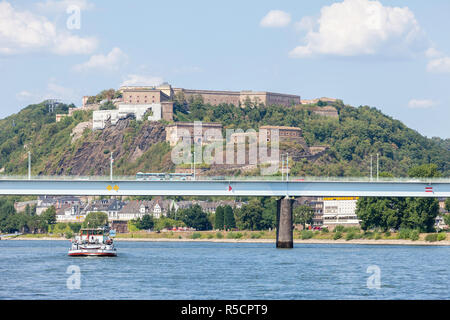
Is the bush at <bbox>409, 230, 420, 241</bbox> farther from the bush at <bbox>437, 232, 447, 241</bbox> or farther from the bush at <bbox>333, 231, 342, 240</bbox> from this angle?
the bush at <bbox>333, 231, 342, 240</bbox>

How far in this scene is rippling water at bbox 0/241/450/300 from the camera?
53750 millimetres

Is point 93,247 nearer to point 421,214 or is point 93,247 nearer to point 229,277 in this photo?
point 229,277

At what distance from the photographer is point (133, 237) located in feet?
590

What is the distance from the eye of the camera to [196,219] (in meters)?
194

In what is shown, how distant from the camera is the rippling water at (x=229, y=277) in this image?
176 ft

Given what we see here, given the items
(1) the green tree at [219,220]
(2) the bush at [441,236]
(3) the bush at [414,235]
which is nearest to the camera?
(2) the bush at [441,236]

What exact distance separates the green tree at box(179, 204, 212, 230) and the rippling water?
10001 cm

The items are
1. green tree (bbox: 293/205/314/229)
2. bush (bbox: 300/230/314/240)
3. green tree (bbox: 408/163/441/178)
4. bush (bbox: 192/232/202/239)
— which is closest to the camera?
green tree (bbox: 408/163/441/178)

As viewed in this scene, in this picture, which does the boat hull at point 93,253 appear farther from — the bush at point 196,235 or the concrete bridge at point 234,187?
the bush at point 196,235

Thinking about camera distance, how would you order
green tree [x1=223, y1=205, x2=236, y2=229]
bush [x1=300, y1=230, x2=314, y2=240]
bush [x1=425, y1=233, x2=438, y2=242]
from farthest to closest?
1. green tree [x1=223, y1=205, x2=236, y2=229]
2. bush [x1=300, y1=230, x2=314, y2=240]
3. bush [x1=425, y1=233, x2=438, y2=242]

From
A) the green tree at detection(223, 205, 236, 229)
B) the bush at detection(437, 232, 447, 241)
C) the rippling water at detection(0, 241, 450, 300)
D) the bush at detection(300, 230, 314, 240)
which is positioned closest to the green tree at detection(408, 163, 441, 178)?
the bush at detection(437, 232, 447, 241)

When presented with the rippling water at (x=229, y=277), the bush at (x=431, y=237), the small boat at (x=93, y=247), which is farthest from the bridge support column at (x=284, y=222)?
the bush at (x=431, y=237)

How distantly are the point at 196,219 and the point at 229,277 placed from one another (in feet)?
421

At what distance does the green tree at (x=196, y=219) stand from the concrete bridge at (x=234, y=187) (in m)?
84.1
